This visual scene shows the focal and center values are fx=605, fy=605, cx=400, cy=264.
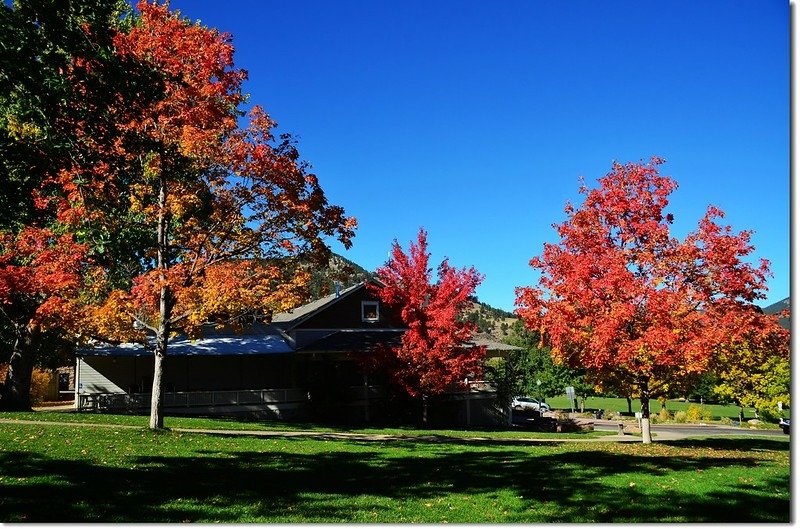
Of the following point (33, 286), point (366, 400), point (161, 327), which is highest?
point (33, 286)

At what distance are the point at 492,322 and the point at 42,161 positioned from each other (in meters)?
187

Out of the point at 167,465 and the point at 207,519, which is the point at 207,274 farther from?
the point at 207,519

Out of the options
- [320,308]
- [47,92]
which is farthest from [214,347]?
[47,92]

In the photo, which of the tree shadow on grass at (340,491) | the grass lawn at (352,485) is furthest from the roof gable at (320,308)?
the tree shadow on grass at (340,491)

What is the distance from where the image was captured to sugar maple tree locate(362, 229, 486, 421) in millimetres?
26562

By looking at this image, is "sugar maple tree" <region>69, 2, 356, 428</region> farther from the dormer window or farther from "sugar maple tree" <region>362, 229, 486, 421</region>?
the dormer window

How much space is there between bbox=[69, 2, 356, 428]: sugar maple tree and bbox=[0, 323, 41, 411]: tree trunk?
32.6ft

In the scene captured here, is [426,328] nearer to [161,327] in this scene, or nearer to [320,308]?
[320,308]

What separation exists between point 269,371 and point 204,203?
19.7 meters

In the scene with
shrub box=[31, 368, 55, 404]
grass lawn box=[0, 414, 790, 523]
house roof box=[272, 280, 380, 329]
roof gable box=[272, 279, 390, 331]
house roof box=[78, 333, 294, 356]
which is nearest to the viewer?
grass lawn box=[0, 414, 790, 523]

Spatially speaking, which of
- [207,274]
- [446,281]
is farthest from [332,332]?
[207,274]

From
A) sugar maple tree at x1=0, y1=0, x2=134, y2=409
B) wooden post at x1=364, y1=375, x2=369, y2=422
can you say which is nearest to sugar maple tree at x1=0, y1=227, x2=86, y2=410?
sugar maple tree at x1=0, y1=0, x2=134, y2=409

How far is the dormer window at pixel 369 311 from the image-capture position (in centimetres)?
3550

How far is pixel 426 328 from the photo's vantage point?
27.2 m
